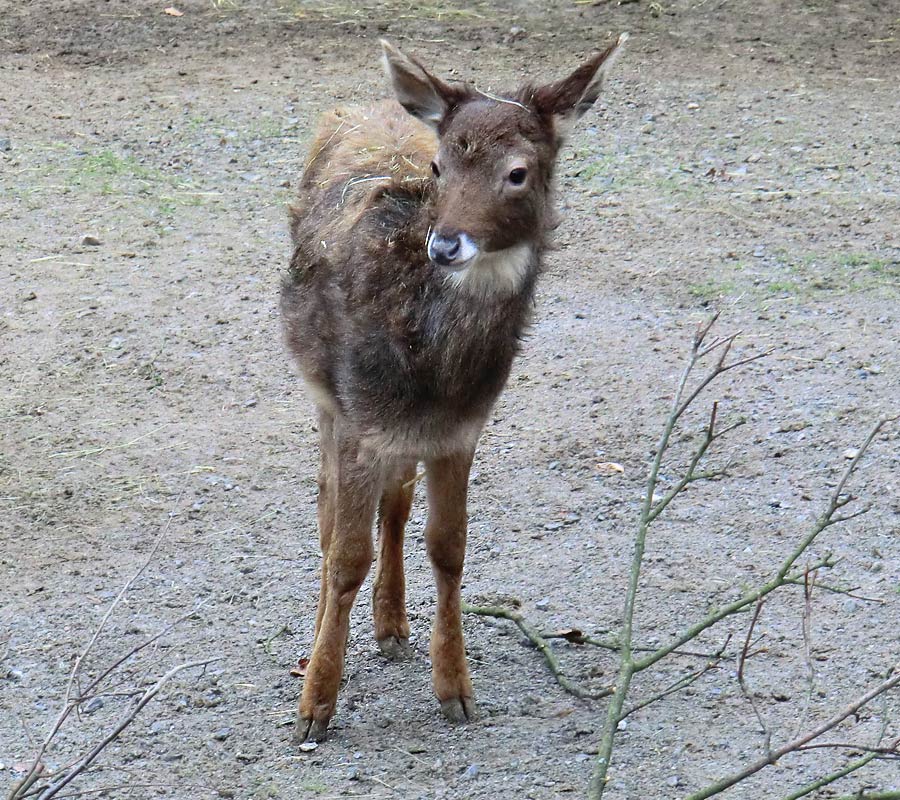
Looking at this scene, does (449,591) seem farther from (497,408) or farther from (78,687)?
(497,408)

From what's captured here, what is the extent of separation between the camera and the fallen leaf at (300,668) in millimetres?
5031

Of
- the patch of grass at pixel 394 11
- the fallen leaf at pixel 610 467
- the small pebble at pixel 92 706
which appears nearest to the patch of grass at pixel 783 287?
the fallen leaf at pixel 610 467

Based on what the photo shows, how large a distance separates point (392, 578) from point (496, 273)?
4.47 ft

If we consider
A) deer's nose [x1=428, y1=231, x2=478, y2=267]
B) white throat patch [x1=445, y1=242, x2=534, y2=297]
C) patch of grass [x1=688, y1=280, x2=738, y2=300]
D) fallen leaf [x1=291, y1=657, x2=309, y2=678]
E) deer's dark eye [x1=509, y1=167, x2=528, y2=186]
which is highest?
deer's dark eye [x1=509, y1=167, x2=528, y2=186]

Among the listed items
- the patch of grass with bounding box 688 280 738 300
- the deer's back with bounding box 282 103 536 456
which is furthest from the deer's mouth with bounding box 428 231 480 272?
the patch of grass with bounding box 688 280 738 300

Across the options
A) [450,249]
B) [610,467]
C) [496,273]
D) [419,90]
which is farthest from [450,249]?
[610,467]

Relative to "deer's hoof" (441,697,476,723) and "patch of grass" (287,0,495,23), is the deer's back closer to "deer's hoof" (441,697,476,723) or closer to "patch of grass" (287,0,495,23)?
"deer's hoof" (441,697,476,723)

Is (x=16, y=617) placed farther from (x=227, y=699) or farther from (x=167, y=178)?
(x=167, y=178)

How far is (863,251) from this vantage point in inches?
326

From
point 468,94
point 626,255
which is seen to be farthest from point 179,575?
point 626,255

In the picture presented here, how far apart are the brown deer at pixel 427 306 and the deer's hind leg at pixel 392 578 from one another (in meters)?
0.12

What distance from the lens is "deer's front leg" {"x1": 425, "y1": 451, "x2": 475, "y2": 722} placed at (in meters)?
4.75

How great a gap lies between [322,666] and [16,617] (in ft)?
4.49

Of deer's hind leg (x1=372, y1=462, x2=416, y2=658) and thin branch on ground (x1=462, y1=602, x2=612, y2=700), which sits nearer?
thin branch on ground (x1=462, y1=602, x2=612, y2=700)
